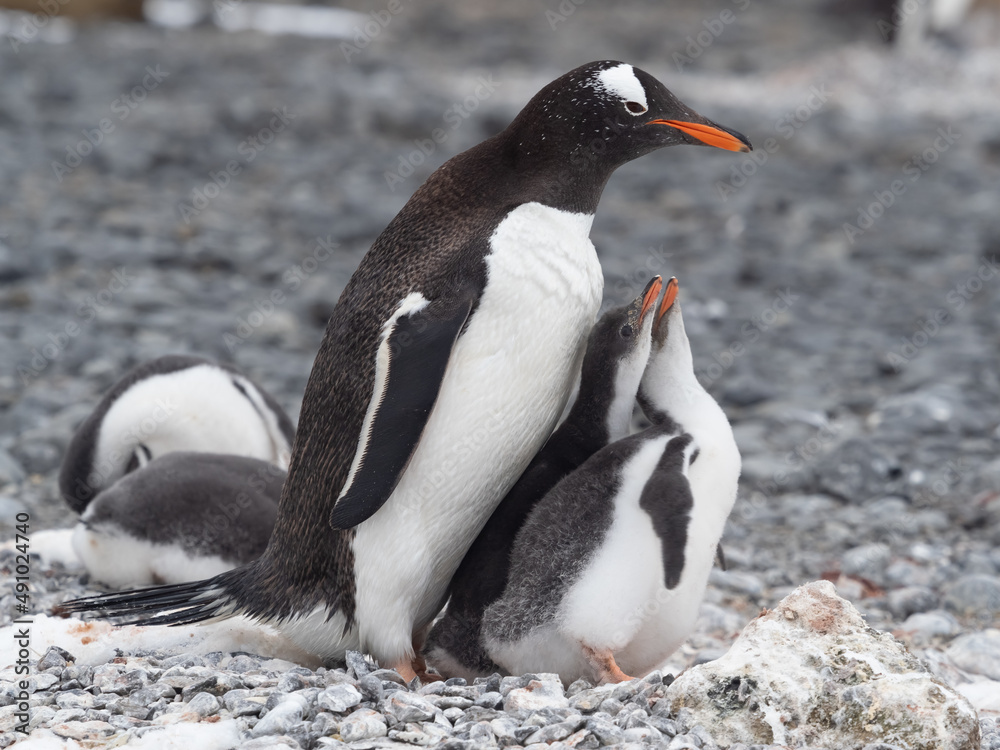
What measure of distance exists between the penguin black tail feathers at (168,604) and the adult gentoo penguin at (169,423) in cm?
131

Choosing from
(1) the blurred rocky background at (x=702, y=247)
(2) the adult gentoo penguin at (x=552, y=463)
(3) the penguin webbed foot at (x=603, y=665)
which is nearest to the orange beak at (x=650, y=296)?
(2) the adult gentoo penguin at (x=552, y=463)

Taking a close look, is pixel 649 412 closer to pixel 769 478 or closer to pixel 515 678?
pixel 515 678

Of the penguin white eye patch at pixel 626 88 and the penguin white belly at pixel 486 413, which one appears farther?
the penguin white eye patch at pixel 626 88

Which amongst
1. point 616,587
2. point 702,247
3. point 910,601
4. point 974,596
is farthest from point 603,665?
point 702,247

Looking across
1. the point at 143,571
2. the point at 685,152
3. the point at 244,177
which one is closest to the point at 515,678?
the point at 143,571

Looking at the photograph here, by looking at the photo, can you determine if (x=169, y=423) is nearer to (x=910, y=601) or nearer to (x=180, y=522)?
(x=180, y=522)

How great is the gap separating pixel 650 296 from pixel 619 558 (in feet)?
2.36

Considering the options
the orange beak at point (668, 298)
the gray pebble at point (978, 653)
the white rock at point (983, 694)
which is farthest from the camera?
the gray pebble at point (978, 653)

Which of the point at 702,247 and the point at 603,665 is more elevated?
the point at 603,665

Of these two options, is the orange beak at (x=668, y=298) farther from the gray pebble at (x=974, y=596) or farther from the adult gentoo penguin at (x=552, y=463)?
the gray pebble at (x=974, y=596)

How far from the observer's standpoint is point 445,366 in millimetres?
3053

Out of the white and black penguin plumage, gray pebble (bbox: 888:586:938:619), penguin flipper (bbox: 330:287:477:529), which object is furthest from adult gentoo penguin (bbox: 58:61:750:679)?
gray pebble (bbox: 888:586:938:619)

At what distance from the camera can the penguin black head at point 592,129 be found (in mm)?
3256

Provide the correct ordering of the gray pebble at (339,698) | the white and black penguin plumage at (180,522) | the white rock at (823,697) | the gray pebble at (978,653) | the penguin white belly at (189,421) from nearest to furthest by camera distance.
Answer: the white rock at (823,697) < the gray pebble at (339,698) < the gray pebble at (978,653) < the white and black penguin plumage at (180,522) < the penguin white belly at (189,421)
